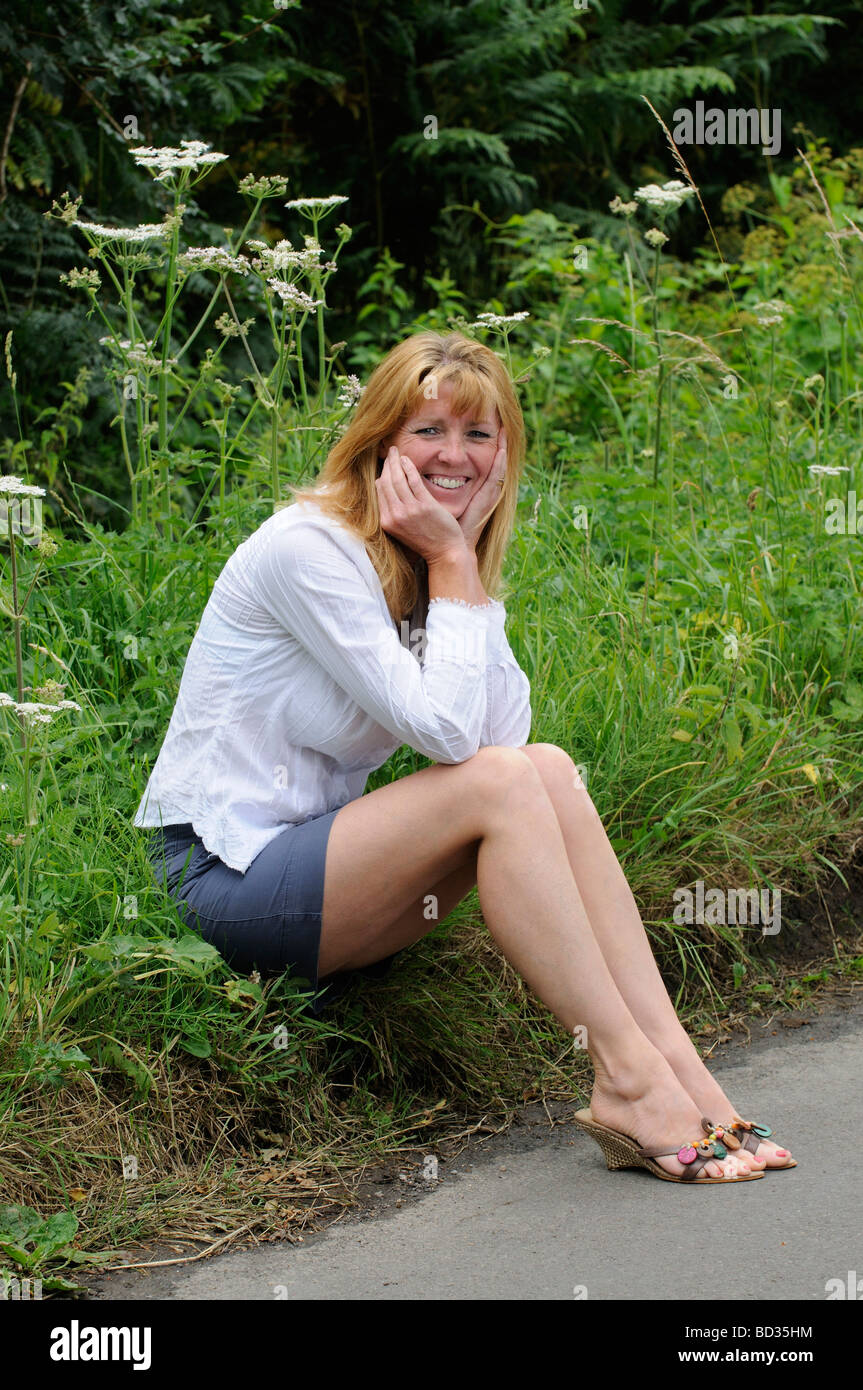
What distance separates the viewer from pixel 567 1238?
2584 mm

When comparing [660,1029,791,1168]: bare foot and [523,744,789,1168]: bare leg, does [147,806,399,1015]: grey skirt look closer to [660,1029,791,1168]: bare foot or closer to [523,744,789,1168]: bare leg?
[523,744,789,1168]: bare leg

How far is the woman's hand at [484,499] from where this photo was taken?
3.21 metres

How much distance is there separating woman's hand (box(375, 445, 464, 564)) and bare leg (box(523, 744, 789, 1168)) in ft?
1.63

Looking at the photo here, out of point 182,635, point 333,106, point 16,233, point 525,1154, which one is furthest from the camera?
point 333,106

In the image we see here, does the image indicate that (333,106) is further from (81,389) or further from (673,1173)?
(673,1173)

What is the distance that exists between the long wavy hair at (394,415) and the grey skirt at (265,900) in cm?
53

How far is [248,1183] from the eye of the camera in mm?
2758

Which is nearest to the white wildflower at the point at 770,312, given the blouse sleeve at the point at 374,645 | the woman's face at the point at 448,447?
the woman's face at the point at 448,447

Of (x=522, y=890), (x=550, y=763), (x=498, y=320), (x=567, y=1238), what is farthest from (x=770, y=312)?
(x=567, y=1238)

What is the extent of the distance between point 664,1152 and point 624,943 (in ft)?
1.27

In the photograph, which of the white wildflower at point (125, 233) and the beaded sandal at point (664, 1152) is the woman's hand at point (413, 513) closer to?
the white wildflower at point (125, 233)

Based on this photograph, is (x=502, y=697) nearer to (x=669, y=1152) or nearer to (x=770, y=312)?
(x=669, y=1152)
